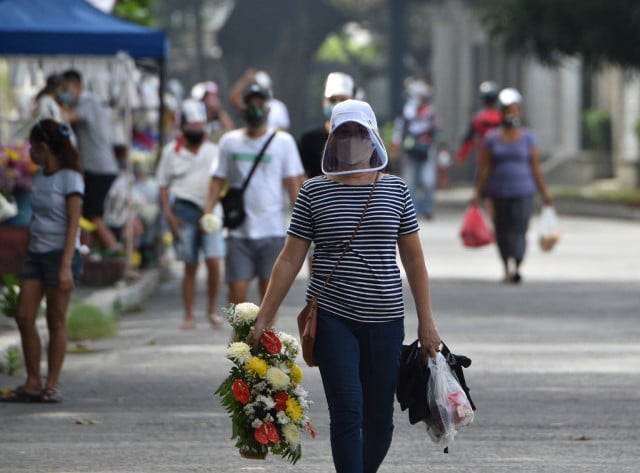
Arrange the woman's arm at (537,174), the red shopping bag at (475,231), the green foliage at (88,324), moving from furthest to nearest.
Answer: the red shopping bag at (475,231)
the woman's arm at (537,174)
the green foliage at (88,324)

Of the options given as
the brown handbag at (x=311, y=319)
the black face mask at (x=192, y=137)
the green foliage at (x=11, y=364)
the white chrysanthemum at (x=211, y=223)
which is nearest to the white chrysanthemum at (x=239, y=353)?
the brown handbag at (x=311, y=319)

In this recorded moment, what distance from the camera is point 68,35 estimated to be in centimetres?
1584

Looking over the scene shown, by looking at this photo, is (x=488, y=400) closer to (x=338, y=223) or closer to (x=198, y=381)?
(x=198, y=381)

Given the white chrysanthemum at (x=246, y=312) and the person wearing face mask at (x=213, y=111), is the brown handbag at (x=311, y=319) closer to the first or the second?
the white chrysanthemum at (x=246, y=312)

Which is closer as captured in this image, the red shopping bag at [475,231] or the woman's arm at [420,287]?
the woman's arm at [420,287]

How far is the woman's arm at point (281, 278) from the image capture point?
23.5ft

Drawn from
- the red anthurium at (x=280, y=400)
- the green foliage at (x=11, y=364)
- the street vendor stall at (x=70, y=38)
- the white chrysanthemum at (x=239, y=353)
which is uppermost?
the street vendor stall at (x=70, y=38)

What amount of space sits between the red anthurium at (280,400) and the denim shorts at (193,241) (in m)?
7.44

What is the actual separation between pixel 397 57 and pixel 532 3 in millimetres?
14545

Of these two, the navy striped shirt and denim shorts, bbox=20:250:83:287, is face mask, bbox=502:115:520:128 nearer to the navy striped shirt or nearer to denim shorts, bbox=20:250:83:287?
denim shorts, bbox=20:250:83:287

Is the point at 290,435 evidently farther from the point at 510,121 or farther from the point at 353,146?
the point at 510,121

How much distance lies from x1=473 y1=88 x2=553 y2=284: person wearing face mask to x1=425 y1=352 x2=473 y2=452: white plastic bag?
1104 cm

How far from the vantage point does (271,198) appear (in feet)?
41.2

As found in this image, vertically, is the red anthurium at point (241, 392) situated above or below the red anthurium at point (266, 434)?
above
